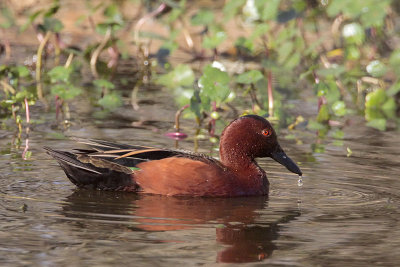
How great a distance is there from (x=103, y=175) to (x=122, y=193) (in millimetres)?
205

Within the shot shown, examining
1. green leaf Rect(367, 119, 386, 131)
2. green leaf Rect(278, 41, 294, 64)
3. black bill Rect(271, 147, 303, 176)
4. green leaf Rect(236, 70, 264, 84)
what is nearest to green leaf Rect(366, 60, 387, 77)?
green leaf Rect(367, 119, 386, 131)

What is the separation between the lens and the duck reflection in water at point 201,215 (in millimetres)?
5816

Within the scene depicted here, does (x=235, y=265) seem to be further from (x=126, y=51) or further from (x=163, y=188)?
(x=126, y=51)

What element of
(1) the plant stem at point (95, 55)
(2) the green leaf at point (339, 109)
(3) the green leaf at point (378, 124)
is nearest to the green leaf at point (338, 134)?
(3) the green leaf at point (378, 124)

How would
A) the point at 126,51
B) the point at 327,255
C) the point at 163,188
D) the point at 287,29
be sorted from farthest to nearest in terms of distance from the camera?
the point at 126,51, the point at 287,29, the point at 163,188, the point at 327,255

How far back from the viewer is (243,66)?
15.1 m

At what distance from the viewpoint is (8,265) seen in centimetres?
526

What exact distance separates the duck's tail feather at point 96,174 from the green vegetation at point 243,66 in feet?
7.53

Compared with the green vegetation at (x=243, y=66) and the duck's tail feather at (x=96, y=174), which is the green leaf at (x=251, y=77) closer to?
the green vegetation at (x=243, y=66)

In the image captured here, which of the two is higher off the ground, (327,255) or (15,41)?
(15,41)

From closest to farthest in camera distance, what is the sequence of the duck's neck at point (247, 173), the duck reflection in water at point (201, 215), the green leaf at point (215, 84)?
the duck reflection in water at point (201, 215) → the duck's neck at point (247, 173) → the green leaf at point (215, 84)

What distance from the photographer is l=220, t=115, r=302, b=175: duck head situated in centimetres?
757

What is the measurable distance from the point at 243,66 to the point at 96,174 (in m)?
8.09

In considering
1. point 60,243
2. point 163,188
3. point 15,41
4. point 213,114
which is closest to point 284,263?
point 60,243
